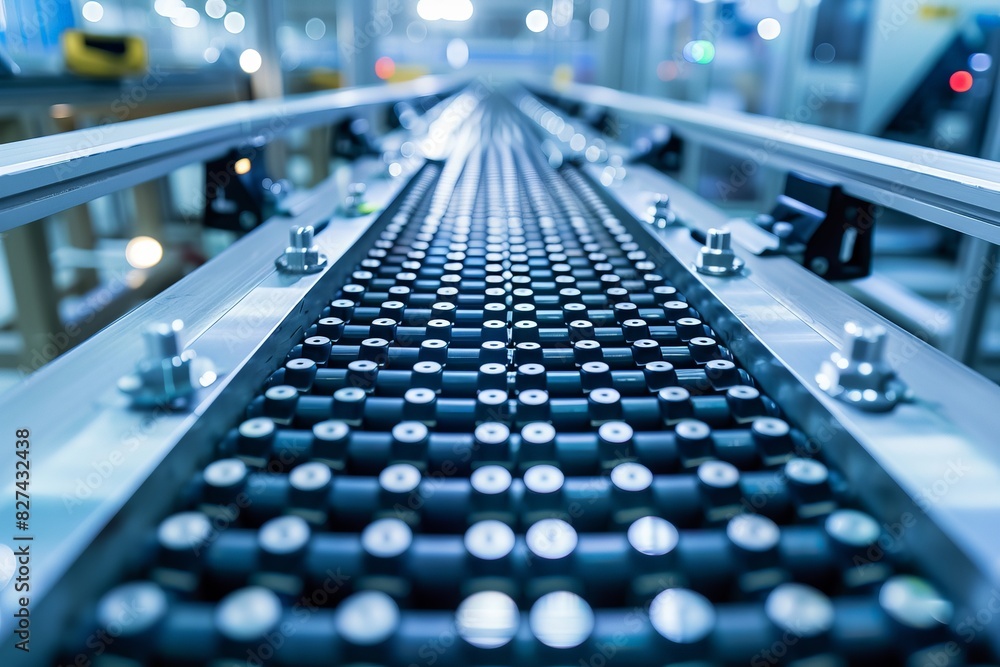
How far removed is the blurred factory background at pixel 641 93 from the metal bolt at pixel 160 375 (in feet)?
1.56

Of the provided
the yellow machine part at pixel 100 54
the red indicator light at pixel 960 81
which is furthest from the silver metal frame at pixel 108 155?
the red indicator light at pixel 960 81

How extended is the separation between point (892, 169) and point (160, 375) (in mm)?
920

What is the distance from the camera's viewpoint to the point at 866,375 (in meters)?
0.57

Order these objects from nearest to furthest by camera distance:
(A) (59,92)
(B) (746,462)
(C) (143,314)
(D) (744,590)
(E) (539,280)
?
1. (D) (744,590)
2. (B) (746,462)
3. (C) (143,314)
4. (E) (539,280)
5. (A) (59,92)

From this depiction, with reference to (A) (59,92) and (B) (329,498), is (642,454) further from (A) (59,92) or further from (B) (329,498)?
(A) (59,92)

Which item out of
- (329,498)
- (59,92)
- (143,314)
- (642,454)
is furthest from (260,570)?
(59,92)

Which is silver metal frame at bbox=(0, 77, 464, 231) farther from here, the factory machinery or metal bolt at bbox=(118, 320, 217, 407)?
metal bolt at bbox=(118, 320, 217, 407)

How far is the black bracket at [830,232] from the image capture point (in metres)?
1.07

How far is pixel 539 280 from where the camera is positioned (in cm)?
102

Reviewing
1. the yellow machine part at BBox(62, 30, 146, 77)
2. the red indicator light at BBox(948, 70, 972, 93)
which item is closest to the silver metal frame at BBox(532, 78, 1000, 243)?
the red indicator light at BBox(948, 70, 972, 93)

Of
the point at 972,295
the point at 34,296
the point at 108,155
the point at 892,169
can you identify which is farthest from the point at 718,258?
the point at 34,296

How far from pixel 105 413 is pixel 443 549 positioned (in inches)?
12.2

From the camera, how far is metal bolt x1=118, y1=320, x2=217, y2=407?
1.76ft

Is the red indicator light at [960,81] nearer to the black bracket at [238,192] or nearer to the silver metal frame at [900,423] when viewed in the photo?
the silver metal frame at [900,423]
